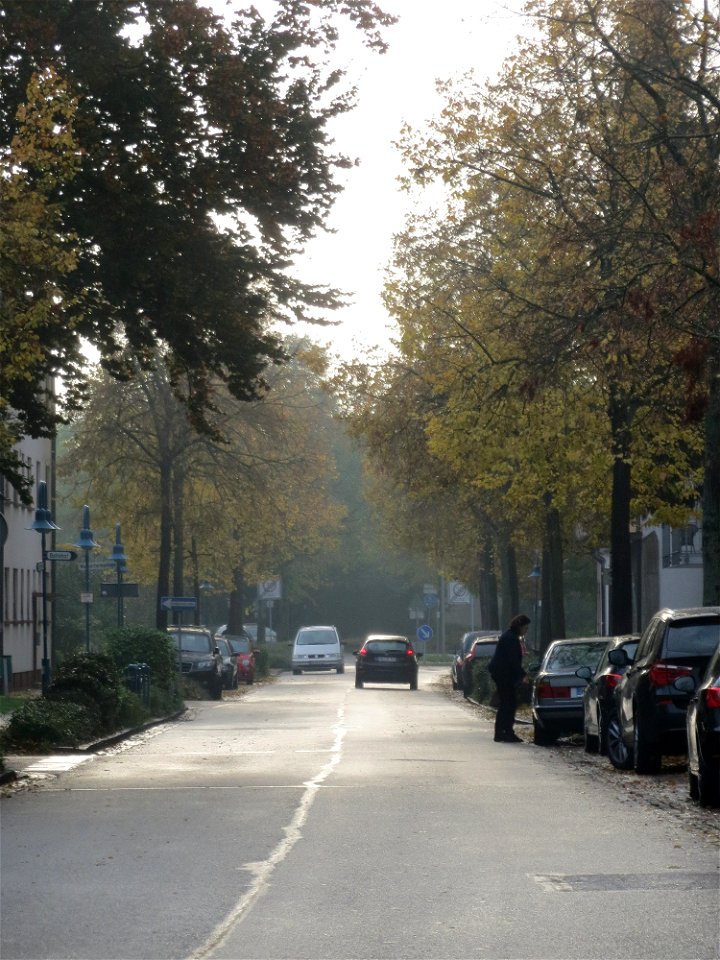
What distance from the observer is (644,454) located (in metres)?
29.1

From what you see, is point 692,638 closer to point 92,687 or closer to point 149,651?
point 92,687

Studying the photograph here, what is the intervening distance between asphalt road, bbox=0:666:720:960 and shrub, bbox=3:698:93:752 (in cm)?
250

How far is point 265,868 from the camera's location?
35.7 ft

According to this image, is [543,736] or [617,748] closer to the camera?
[617,748]

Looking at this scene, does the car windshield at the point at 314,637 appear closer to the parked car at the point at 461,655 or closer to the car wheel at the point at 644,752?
the parked car at the point at 461,655

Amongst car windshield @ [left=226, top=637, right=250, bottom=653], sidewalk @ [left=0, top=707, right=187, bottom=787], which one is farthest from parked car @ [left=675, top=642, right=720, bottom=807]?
car windshield @ [left=226, top=637, right=250, bottom=653]

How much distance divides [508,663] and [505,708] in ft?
2.73

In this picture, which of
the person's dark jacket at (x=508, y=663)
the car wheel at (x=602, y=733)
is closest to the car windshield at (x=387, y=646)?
the person's dark jacket at (x=508, y=663)

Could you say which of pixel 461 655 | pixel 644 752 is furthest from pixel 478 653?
pixel 644 752

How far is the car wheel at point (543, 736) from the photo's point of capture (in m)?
25.0

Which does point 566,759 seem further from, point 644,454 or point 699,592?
point 699,592

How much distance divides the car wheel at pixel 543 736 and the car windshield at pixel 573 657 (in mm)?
808

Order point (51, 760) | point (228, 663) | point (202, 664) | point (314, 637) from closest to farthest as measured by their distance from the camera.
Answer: point (51, 760) < point (202, 664) < point (228, 663) < point (314, 637)

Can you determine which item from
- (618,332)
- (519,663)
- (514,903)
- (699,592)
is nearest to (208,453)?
(699,592)
